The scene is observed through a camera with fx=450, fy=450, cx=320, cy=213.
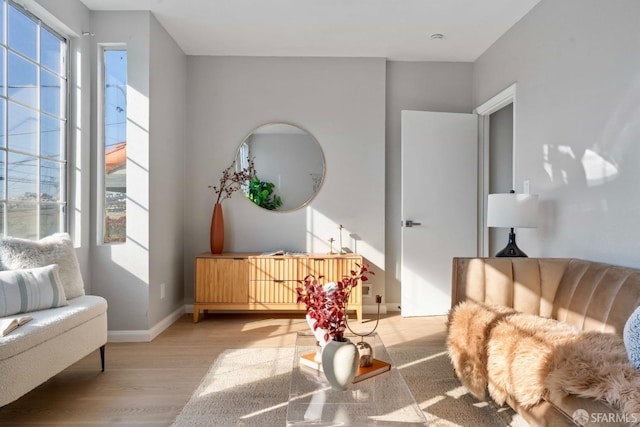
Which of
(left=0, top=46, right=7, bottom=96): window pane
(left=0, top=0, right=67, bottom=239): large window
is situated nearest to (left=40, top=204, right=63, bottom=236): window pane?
(left=0, top=0, right=67, bottom=239): large window

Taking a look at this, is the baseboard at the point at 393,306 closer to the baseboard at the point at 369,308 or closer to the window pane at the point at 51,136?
the baseboard at the point at 369,308

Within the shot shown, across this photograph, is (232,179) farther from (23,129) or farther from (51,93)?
(23,129)

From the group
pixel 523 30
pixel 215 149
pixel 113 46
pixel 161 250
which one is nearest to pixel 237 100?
pixel 215 149

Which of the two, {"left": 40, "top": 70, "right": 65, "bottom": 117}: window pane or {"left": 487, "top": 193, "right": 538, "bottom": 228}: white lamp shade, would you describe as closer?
{"left": 487, "top": 193, "right": 538, "bottom": 228}: white lamp shade

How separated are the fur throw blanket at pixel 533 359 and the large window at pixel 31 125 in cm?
276

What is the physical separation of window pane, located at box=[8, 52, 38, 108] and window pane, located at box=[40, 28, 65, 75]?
150 mm

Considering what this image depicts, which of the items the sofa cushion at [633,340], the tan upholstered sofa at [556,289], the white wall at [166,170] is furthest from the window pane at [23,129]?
the sofa cushion at [633,340]

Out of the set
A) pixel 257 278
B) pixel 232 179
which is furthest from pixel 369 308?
pixel 232 179

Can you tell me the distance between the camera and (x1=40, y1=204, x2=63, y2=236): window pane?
10.1 ft

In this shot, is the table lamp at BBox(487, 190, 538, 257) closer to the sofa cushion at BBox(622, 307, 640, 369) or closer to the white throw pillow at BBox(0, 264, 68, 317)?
the sofa cushion at BBox(622, 307, 640, 369)

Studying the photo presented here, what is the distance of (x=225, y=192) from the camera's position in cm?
454

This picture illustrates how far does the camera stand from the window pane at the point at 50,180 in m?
3.09

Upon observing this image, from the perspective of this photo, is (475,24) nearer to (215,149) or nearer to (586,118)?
(586,118)

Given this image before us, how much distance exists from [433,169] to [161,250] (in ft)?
8.66
